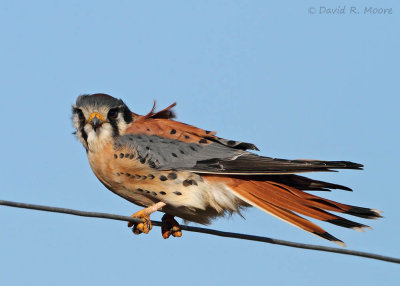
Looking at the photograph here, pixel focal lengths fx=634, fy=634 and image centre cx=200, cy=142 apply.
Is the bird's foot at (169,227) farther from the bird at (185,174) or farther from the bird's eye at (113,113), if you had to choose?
the bird's eye at (113,113)

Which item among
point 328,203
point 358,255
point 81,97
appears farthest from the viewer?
point 81,97

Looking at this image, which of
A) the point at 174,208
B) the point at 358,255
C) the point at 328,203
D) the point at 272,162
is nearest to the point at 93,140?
the point at 174,208

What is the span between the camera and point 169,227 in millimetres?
4859

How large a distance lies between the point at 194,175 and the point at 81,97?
3.69ft

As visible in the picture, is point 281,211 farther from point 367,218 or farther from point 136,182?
point 136,182

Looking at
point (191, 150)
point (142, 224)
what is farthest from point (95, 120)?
point (142, 224)

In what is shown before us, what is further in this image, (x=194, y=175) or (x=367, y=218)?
(x=194, y=175)

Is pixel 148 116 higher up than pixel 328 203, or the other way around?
pixel 148 116

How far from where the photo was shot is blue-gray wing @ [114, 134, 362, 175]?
444 centimetres

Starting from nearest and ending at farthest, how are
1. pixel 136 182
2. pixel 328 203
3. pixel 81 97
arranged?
pixel 328 203 → pixel 136 182 → pixel 81 97

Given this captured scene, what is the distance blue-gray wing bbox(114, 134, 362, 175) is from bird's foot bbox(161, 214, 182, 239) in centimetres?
50

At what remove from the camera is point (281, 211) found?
14.3ft

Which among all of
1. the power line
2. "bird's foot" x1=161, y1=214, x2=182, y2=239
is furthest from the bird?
the power line

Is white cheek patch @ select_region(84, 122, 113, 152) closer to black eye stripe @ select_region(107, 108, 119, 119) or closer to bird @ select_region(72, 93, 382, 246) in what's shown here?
bird @ select_region(72, 93, 382, 246)
